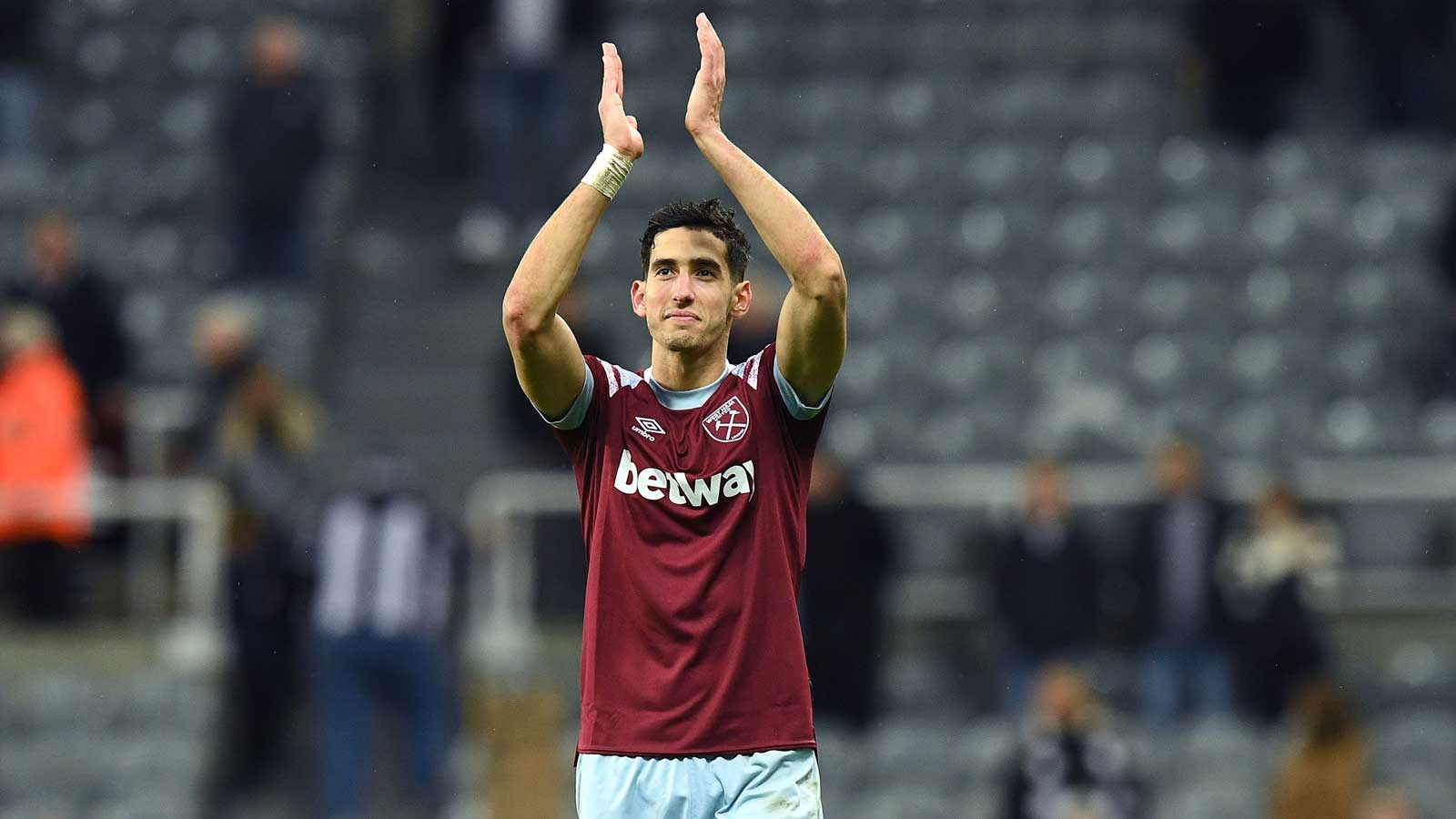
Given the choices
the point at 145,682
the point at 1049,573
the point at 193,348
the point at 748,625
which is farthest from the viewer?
the point at 193,348

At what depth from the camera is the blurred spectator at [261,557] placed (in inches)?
500

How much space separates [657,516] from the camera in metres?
5.49

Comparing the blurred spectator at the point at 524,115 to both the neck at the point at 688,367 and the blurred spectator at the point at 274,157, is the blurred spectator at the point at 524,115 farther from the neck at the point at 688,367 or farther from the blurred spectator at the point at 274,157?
the neck at the point at 688,367

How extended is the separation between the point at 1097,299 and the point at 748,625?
403 inches

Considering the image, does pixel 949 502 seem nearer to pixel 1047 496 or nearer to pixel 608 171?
pixel 1047 496

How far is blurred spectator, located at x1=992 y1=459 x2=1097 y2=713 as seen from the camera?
12336 mm

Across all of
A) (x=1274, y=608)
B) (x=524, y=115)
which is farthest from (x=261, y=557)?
(x=1274, y=608)

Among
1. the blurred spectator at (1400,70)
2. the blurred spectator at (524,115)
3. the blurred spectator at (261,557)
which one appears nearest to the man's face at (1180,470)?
the blurred spectator at (524,115)

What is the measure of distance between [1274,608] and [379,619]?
15.0 ft

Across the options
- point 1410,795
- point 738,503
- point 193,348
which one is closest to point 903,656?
point 1410,795

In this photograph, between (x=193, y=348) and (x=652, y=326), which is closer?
(x=652, y=326)

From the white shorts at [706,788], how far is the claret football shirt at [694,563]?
0.10ft

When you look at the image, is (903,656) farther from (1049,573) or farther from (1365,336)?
(1365,336)

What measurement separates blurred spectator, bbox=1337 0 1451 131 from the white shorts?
1265 centimetres
